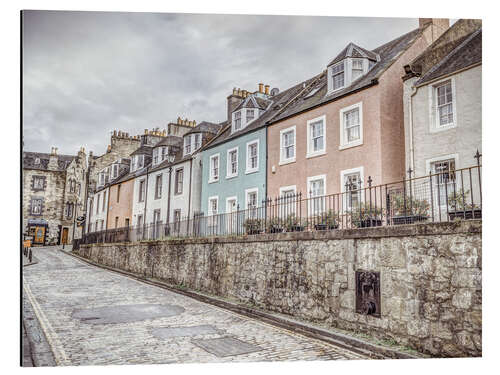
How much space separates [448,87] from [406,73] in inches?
55.7

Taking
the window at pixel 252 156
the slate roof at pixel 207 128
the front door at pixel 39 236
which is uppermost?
the slate roof at pixel 207 128

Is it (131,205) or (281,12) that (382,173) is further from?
(131,205)

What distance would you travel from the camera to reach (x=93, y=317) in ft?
25.3

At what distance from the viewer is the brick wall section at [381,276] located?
4.83m

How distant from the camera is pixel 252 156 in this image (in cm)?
1461

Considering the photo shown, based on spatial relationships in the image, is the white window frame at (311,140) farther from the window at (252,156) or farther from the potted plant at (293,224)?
the potted plant at (293,224)

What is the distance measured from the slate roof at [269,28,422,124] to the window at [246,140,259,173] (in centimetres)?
122

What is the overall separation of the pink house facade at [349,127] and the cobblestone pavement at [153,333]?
4.82 metres

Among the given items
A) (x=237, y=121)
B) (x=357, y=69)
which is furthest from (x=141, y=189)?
(x=357, y=69)

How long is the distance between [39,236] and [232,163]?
354 inches

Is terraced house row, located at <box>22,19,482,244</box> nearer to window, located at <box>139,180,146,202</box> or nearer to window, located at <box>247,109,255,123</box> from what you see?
window, located at <box>247,109,255,123</box>

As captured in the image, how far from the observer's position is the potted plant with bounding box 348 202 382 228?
660 cm

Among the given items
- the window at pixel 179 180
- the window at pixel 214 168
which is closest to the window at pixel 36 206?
the window at pixel 214 168
